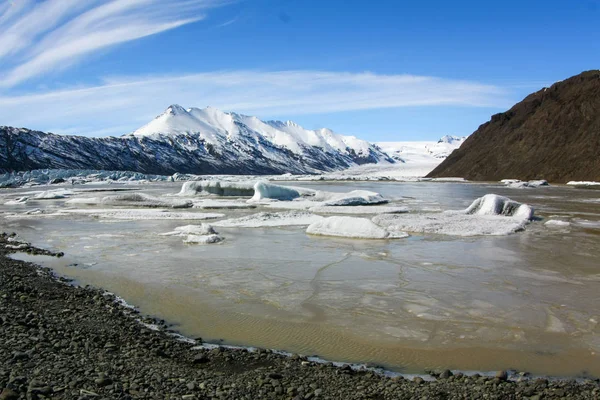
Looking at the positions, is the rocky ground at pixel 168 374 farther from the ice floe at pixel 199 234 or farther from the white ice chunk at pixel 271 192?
the white ice chunk at pixel 271 192

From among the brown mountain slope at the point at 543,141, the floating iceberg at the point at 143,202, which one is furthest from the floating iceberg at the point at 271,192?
the brown mountain slope at the point at 543,141

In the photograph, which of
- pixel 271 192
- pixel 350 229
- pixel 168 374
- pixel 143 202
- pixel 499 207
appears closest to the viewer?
pixel 168 374

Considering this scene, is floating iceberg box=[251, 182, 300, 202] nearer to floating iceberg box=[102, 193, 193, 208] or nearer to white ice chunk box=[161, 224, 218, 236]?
floating iceberg box=[102, 193, 193, 208]

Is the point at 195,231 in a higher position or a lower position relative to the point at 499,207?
lower

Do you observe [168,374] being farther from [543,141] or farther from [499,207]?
[543,141]

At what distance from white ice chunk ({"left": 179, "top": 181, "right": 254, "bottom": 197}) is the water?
21476mm

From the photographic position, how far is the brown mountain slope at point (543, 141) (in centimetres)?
6303

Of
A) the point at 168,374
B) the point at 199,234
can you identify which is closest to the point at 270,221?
the point at 199,234

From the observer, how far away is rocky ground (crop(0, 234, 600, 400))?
13.5ft

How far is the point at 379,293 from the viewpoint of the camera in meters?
7.94

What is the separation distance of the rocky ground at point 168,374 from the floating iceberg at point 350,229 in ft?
29.1

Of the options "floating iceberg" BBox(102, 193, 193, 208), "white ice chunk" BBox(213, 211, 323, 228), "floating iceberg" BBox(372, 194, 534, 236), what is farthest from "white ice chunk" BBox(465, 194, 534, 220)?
"floating iceberg" BBox(102, 193, 193, 208)

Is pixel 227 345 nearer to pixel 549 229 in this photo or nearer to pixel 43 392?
pixel 43 392

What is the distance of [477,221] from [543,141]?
63.0 m
